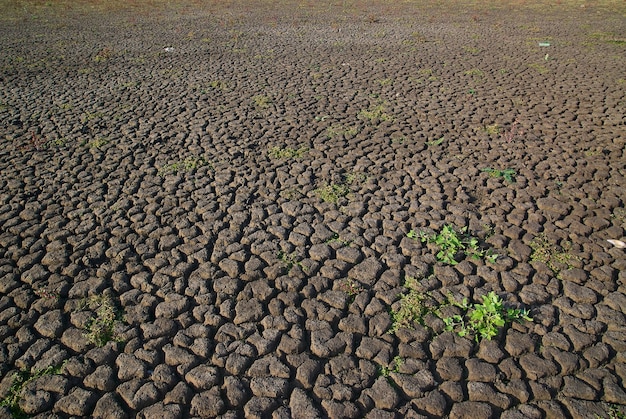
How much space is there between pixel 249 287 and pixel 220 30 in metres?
12.5

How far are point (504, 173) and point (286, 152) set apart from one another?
2.77 m

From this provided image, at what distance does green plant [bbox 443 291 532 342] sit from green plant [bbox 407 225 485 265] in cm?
55

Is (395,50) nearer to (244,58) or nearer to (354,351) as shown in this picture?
(244,58)

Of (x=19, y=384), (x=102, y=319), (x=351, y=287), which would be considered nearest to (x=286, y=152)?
(x=351, y=287)

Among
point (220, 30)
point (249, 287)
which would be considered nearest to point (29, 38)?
point (220, 30)

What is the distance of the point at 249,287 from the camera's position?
12.1ft

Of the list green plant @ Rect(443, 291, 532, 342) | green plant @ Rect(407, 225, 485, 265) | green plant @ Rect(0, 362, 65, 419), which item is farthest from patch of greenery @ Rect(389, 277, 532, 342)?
green plant @ Rect(0, 362, 65, 419)

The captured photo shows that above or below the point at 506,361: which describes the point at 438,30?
above

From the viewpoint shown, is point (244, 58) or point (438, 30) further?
point (438, 30)

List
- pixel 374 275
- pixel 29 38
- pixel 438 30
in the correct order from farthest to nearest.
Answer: pixel 438 30, pixel 29 38, pixel 374 275

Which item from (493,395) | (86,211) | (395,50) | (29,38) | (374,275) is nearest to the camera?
(493,395)

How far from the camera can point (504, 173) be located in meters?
5.39

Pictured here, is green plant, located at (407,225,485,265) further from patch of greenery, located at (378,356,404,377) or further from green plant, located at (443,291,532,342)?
patch of greenery, located at (378,356,404,377)

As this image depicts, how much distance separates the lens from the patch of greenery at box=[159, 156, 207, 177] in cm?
554
